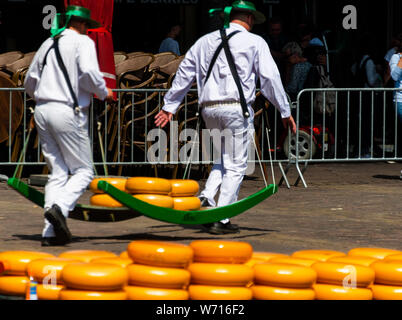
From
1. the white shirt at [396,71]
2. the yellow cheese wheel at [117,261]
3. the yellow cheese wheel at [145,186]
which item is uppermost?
the white shirt at [396,71]

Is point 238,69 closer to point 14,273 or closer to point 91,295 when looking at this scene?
point 14,273

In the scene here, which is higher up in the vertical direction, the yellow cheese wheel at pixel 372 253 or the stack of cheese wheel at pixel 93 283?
the stack of cheese wheel at pixel 93 283

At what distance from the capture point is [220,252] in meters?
5.51

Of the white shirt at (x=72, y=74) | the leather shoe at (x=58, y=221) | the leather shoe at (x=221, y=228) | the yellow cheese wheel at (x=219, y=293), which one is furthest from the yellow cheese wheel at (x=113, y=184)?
the yellow cheese wheel at (x=219, y=293)

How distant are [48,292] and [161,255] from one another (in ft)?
1.98

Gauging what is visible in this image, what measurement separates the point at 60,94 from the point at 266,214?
2.93 meters

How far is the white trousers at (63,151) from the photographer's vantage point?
25.4ft

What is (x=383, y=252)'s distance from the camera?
6.20 meters

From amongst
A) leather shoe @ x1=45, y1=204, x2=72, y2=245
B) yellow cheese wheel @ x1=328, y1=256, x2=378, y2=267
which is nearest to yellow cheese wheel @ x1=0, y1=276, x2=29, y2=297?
yellow cheese wheel @ x1=328, y1=256, x2=378, y2=267

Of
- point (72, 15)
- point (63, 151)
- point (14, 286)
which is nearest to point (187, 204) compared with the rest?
point (63, 151)

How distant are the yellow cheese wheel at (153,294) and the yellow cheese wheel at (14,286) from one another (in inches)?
24.6

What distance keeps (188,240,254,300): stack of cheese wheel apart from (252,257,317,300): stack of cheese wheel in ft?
0.21

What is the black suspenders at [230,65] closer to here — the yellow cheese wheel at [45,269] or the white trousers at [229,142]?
the white trousers at [229,142]
